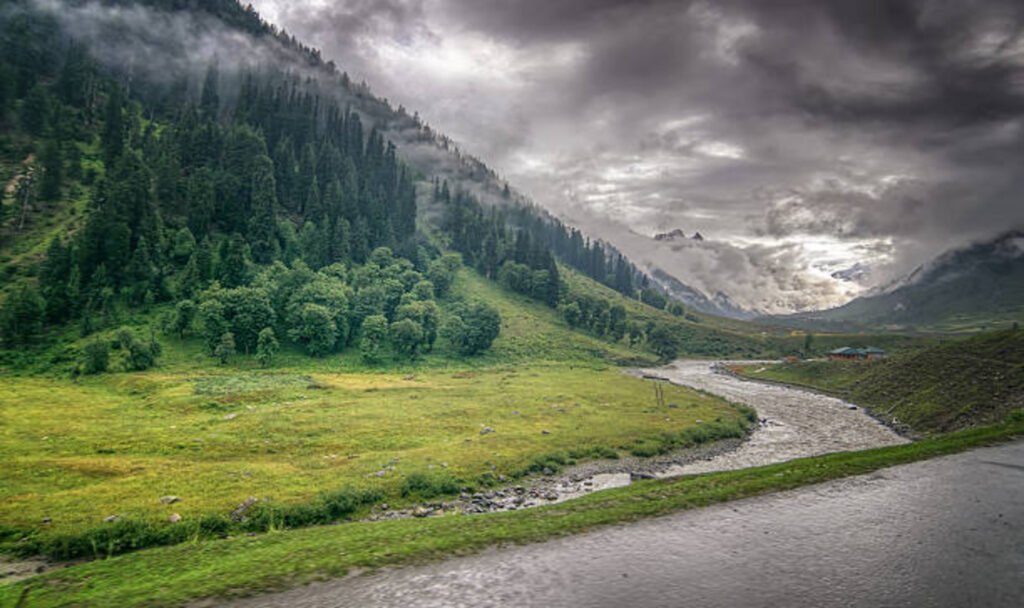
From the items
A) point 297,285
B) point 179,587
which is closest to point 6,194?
point 297,285

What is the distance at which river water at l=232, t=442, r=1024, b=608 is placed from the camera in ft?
47.1

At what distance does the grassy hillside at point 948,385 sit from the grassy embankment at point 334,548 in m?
39.4

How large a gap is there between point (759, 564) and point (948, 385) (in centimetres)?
7831

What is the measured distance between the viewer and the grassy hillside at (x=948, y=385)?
56406mm

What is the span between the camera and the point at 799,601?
13906 mm

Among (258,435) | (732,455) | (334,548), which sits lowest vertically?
(258,435)

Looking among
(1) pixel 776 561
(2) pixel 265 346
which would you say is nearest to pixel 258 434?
(1) pixel 776 561

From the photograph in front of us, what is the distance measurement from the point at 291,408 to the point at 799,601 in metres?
58.5

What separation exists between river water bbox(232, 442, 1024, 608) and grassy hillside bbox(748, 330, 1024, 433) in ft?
150

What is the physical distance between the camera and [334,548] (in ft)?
65.8

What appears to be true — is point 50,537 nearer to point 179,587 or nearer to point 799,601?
point 179,587

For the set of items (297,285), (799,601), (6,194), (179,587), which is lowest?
(179,587)

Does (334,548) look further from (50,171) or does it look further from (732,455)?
(50,171)

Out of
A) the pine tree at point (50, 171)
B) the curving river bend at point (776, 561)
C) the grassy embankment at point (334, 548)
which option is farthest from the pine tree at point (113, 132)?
the curving river bend at point (776, 561)
